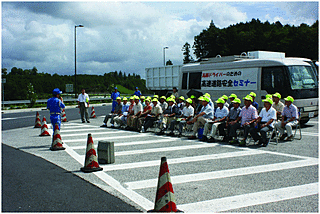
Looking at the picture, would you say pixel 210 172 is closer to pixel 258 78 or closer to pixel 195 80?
pixel 258 78

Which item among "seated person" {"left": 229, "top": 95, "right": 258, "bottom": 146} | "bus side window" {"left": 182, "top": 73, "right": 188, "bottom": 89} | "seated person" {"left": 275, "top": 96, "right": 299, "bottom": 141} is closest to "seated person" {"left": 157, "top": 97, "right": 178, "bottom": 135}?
"seated person" {"left": 229, "top": 95, "right": 258, "bottom": 146}

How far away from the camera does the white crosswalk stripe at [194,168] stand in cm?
529

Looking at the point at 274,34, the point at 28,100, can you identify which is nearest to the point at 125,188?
the point at 28,100

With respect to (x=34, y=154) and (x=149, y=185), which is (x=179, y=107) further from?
(x=149, y=185)

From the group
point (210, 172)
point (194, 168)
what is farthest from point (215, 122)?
point (210, 172)

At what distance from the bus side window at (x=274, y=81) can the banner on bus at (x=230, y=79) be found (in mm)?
399

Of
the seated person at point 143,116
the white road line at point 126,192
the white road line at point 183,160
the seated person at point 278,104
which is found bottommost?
the white road line at point 126,192

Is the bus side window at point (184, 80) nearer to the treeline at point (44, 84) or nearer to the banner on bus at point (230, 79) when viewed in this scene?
the banner on bus at point (230, 79)

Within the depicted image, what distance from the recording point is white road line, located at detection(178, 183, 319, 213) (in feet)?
16.1

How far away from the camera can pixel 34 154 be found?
368 inches

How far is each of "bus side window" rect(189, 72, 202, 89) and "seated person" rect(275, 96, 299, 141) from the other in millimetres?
6661

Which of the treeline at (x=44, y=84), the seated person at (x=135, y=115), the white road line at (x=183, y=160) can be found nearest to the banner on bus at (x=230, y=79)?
the seated person at (x=135, y=115)

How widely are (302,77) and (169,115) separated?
6165 millimetres

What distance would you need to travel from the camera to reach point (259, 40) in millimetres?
53781
